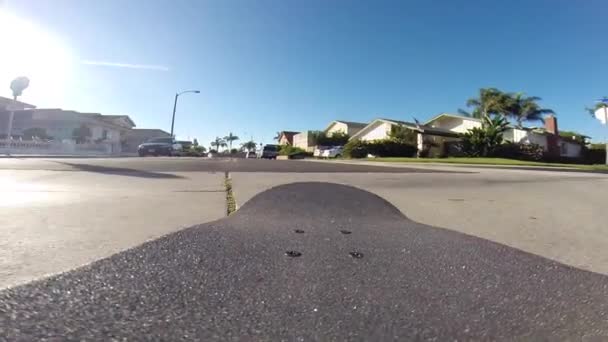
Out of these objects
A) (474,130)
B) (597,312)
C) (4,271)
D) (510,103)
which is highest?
(510,103)

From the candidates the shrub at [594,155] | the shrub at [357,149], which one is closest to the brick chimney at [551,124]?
the shrub at [594,155]

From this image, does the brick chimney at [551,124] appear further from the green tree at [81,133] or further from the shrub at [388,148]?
the green tree at [81,133]

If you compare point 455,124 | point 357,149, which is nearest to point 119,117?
point 357,149

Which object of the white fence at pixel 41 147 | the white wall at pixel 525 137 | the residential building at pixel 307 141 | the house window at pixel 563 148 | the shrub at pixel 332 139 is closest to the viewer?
the white fence at pixel 41 147

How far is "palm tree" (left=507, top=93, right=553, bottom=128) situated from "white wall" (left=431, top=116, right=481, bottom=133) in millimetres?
8318

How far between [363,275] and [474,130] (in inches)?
1310

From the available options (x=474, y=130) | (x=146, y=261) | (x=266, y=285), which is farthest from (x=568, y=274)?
(x=474, y=130)

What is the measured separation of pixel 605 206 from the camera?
4695 mm

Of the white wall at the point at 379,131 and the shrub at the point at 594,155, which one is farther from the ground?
the white wall at the point at 379,131

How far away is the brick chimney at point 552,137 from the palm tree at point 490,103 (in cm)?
486

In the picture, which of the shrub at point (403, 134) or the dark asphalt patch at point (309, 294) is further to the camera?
the shrub at point (403, 134)

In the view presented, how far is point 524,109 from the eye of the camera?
43188 millimetres

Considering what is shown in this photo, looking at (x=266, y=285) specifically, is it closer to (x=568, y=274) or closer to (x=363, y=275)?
(x=363, y=275)

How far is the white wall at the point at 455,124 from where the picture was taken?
3709cm
